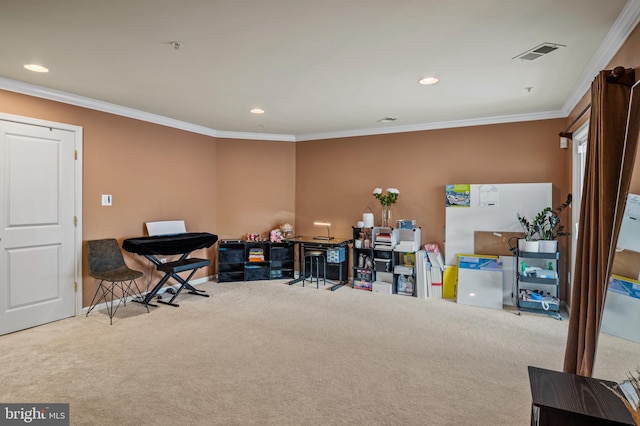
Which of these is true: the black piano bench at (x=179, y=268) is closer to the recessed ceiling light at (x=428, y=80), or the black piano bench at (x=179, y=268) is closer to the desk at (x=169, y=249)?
the desk at (x=169, y=249)

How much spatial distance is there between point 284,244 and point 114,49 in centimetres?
375

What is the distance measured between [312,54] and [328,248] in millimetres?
3160

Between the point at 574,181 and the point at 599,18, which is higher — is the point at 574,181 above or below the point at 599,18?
below

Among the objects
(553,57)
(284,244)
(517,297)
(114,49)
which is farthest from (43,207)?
(517,297)

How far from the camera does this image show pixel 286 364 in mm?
2875

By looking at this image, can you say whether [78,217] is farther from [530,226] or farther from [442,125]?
[530,226]

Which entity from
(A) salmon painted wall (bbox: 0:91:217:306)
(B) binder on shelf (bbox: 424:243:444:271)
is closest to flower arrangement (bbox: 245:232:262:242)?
(A) salmon painted wall (bbox: 0:91:217:306)

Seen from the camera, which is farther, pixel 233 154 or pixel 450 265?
pixel 233 154

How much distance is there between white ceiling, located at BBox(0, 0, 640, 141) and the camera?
7.09 feet

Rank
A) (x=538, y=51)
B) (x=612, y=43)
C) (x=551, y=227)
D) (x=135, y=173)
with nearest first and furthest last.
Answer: (x=612, y=43) → (x=538, y=51) → (x=551, y=227) → (x=135, y=173)

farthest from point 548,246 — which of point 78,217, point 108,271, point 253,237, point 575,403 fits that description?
point 78,217

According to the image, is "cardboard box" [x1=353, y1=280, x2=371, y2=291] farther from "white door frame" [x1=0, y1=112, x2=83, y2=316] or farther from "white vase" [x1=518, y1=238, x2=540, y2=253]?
"white door frame" [x1=0, y1=112, x2=83, y2=316]

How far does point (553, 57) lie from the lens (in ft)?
9.29

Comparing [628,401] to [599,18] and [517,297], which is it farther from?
[517,297]
